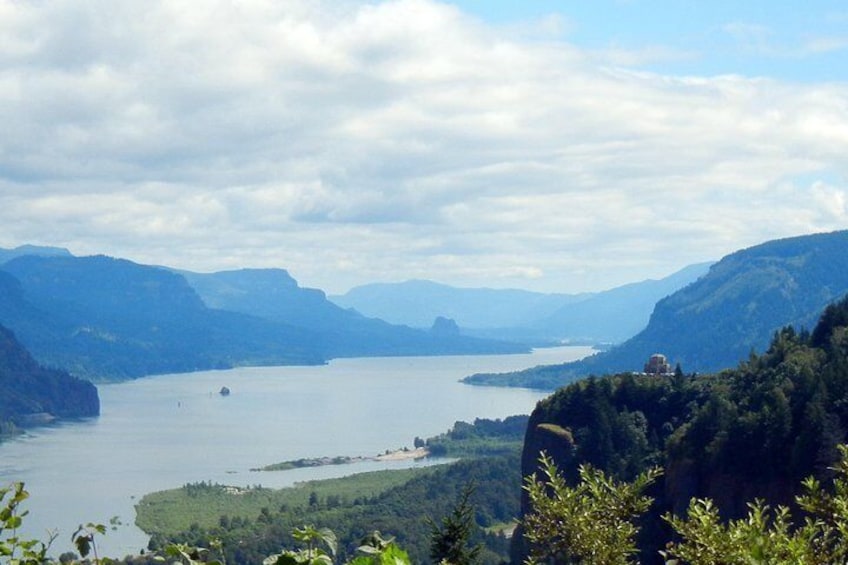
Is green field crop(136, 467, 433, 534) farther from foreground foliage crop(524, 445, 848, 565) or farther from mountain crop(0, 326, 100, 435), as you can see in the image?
mountain crop(0, 326, 100, 435)

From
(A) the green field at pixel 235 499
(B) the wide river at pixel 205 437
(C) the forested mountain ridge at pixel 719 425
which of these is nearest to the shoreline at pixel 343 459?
(B) the wide river at pixel 205 437

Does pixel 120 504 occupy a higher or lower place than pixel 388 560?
lower

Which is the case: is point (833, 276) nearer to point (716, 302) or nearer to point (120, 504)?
point (716, 302)

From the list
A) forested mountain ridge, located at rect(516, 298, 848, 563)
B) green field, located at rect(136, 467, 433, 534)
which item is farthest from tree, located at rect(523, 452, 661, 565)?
green field, located at rect(136, 467, 433, 534)

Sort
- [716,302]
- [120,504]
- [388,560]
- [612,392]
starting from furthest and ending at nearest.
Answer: [716,302]
[120,504]
[612,392]
[388,560]

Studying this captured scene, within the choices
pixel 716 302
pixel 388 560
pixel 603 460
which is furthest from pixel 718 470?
pixel 716 302

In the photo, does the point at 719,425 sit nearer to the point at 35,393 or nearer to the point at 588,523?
the point at 588,523

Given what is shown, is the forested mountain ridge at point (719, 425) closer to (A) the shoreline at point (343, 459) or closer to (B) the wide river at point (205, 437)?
(B) the wide river at point (205, 437)

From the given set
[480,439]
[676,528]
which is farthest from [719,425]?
[480,439]
